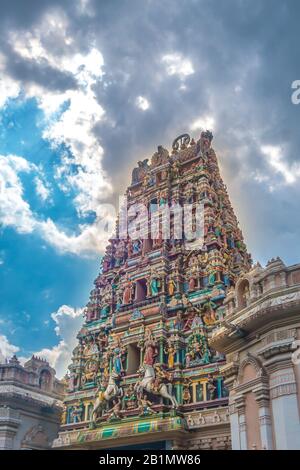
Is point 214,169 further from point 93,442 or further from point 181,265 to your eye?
point 93,442

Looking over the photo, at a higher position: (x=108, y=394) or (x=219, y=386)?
(x=108, y=394)

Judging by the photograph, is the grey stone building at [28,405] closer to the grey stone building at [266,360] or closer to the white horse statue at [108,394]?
the white horse statue at [108,394]

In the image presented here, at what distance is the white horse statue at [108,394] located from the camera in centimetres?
3189

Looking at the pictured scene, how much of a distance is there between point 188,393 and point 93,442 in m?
6.70

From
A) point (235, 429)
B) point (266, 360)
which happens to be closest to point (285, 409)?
point (266, 360)

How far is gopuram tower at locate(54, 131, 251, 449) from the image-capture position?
95.6 ft

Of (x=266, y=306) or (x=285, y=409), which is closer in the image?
(x=285, y=409)

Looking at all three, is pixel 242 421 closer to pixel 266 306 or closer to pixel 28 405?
pixel 266 306

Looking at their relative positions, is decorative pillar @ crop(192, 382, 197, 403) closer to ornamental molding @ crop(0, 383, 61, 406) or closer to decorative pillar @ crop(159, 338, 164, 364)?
decorative pillar @ crop(159, 338, 164, 364)

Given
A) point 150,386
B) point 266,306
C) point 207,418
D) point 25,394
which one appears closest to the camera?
point 266,306

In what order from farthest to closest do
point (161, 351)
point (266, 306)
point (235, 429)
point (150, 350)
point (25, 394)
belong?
1. point (25, 394)
2. point (150, 350)
3. point (161, 351)
4. point (235, 429)
5. point (266, 306)

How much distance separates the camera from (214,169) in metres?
42.2

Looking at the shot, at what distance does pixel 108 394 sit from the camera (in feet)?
105

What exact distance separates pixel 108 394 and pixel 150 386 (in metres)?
3.44
